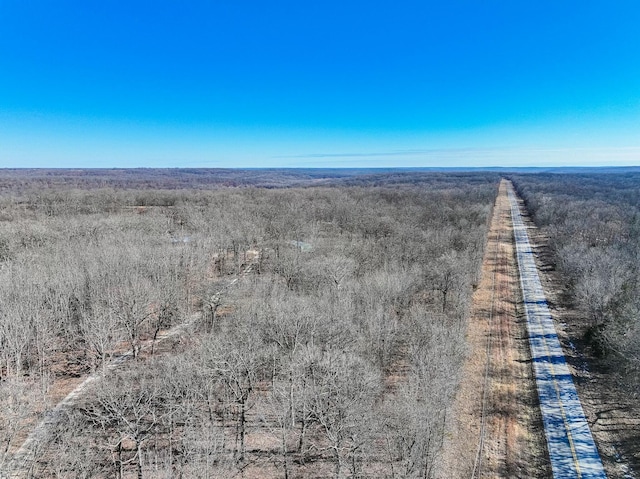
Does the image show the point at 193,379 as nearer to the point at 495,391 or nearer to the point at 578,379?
the point at 495,391

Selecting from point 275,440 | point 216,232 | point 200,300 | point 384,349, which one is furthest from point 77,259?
point 384,349

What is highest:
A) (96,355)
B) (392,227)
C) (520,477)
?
(392,227)

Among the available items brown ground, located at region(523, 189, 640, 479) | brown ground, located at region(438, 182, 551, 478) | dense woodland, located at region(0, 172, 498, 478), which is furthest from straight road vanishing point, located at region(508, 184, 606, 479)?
dense woodland, located at region(0, 172, 498, 478)

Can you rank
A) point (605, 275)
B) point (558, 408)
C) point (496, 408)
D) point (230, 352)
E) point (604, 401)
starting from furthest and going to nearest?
1. point (605, 275)
2. point (604, 401)
3. point (496, 408)
4. point (558, 408)
5. point (230, 352)

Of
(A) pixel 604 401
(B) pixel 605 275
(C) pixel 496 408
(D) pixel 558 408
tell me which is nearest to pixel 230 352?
(C) pixel 496 408

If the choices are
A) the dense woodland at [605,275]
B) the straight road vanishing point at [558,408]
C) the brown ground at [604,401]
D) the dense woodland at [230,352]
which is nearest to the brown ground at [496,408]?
the straight road vanishing point at [558,408]

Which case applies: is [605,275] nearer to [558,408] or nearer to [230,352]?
[558,408]

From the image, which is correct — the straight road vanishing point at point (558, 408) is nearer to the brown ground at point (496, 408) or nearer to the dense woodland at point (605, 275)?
the brown ground at point (496, 408)
